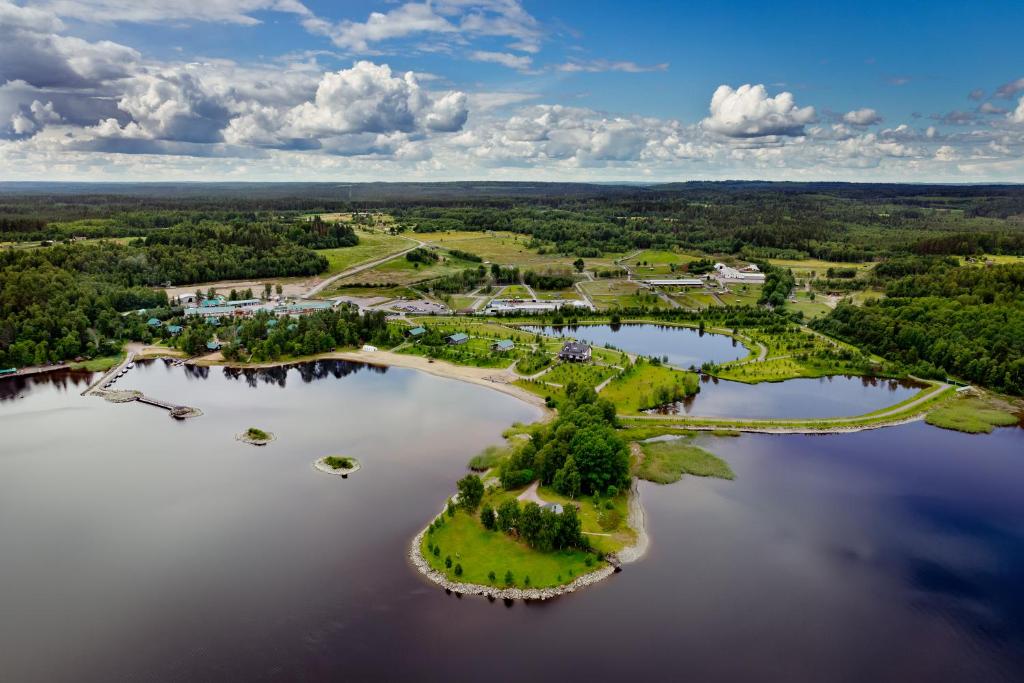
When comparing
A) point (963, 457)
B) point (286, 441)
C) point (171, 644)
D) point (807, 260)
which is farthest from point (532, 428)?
point (807, 260)

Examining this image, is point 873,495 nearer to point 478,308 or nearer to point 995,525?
point 995,525

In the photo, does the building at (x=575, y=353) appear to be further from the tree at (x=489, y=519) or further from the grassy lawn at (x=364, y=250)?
the grassy lawn at (x=364, y=250)

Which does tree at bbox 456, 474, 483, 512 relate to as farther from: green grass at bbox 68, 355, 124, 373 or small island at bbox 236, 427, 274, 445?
green grass at bbox 68, 355, 124, 373

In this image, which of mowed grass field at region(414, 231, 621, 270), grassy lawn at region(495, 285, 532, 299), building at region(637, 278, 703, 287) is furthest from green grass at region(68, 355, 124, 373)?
building at region(637, 278, 703, 287)

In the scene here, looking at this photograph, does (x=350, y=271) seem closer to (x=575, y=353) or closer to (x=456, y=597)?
(x=575, y=353)

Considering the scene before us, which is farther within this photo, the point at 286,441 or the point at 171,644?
the point at 286,441

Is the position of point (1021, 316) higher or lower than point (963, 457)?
higher

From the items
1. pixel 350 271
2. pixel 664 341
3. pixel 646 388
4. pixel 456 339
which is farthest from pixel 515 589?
pixel 350 271
